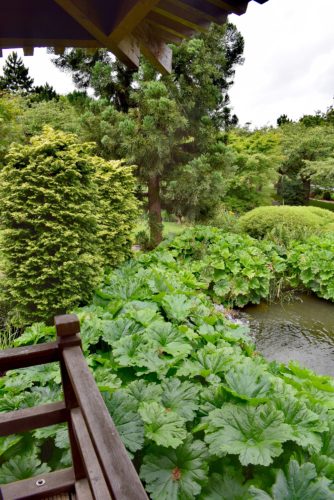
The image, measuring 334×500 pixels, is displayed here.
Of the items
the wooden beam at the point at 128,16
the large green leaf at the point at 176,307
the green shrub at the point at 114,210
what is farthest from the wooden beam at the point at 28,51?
the green shrub at the point at 114,210

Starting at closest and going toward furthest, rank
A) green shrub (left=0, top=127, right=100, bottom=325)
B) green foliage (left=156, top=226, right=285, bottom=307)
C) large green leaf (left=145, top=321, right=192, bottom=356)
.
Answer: large green leaf (left=145, top=321, right=192, bottom=356) → green shrub (left=0, top=127, right=100, bottom=325) → green foliage (left=156, top=226, right=285, bottom=307)

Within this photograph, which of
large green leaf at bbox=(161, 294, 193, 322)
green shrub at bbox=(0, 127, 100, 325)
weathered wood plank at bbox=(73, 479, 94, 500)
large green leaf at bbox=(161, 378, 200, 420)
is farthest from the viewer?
green shrub at bbox=(0, 127, 100, 325)

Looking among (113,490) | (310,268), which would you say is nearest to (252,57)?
(310,268)

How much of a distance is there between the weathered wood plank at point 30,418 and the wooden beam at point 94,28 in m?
1.42

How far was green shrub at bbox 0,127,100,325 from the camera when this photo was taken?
3.73 m

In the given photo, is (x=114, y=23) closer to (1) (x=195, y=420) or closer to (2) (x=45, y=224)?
(1) (x=195, y=420)

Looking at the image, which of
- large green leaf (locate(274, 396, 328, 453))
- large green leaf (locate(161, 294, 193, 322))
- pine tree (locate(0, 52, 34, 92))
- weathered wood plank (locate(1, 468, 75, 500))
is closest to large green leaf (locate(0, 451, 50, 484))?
weathered wood plank (locate(1, 468, 75, 500))

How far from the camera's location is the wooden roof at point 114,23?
45.2 inches

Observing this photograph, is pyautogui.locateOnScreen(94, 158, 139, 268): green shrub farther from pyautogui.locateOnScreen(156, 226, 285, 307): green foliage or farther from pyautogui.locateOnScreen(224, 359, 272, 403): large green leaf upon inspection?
pyautogui.locateOnScreen(224, 359, 272, 403): large green leaf

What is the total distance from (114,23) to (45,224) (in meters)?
2.77

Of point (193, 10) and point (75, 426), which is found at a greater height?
point (193, 10)

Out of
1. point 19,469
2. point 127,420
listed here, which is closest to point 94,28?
point 127,420

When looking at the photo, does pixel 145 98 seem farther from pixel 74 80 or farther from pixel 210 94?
pixel 74 80

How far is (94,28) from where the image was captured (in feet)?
4.02
